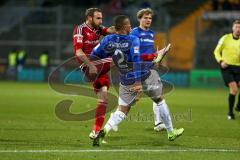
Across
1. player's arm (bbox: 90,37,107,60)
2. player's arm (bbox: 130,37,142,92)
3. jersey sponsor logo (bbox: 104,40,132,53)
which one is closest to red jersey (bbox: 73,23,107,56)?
player's arm (bbox: 90,37,107,60)

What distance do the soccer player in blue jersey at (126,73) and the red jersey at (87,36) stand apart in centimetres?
47

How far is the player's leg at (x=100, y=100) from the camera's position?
39.5 ft

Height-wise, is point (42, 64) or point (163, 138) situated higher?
point (163, 138)

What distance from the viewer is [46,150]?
10.7 meters

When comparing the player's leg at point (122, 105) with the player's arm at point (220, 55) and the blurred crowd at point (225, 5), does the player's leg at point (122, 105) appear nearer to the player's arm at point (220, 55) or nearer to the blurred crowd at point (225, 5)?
the player's arm at point (220, 55)

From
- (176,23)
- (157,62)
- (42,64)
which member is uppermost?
(157,62)

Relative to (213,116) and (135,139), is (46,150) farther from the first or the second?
(213,116)

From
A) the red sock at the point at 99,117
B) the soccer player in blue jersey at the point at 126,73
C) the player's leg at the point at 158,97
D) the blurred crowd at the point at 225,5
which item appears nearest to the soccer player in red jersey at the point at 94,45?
the red sock at the point at 99,117

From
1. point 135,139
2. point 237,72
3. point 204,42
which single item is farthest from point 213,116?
point 204,42

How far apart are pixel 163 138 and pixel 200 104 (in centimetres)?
1070

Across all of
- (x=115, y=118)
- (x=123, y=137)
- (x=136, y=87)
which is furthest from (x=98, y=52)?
(x=123, y=137)

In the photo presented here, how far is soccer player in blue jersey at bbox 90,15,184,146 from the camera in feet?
37.8

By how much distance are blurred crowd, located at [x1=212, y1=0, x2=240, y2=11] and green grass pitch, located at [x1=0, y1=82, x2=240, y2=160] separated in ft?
62.0

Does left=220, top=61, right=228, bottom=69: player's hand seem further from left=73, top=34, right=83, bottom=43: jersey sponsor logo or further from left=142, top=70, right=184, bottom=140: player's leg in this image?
left=73, top=34, right=83, bottom=43: jersey sponsor logo
